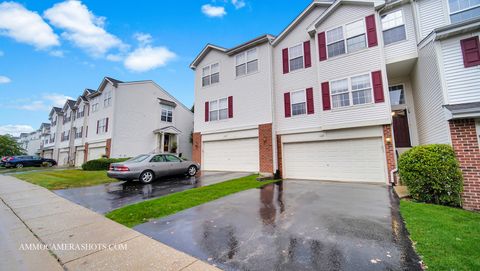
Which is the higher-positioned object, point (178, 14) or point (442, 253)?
point (178, 14)

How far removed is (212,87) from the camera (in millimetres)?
15523

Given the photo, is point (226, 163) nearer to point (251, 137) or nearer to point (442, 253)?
point (251, 137)

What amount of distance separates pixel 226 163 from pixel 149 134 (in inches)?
479

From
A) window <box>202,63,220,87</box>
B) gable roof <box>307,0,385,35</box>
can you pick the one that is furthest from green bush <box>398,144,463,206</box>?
window <box>202,63,220,87</box>

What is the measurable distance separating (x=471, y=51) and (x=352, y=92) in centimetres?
Answer: 404

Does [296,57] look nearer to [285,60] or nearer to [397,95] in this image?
[285,60]

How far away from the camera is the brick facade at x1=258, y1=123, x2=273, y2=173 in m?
12.2

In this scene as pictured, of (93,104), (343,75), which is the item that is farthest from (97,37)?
(343,75)

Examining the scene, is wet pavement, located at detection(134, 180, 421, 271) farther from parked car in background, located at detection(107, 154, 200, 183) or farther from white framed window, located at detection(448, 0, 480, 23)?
white framed window, located at detection(448, 0, 480, 23)

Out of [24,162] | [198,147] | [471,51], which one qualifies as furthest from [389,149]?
[24,162]

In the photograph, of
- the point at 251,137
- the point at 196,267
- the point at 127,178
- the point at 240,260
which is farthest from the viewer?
the point at 251,137

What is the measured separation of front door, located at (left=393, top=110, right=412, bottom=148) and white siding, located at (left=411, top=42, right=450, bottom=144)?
76 centimetres

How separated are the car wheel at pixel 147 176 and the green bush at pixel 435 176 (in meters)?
11.0

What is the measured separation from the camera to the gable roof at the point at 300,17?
11.8m
